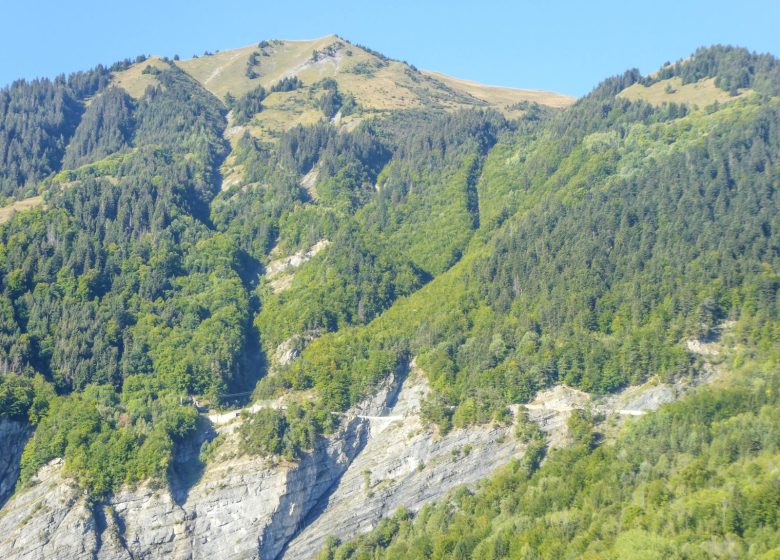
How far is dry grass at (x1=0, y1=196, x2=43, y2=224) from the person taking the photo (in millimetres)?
178575

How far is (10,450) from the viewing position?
415ft

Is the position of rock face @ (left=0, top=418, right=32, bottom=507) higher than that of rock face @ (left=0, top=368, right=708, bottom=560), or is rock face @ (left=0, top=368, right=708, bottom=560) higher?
rock face @ (left=0, top=418, right=32, bottom=507)

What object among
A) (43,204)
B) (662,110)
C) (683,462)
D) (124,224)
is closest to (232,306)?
(124,224)

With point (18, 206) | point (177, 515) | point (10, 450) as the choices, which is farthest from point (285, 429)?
point (18, 206)

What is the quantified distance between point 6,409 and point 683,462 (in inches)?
3255

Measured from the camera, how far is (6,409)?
127312mm

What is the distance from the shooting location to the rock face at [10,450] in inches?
4909

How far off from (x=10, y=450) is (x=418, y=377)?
5333 cm

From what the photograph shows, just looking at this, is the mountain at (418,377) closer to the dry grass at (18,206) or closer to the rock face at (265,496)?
the rock face at (265,496)

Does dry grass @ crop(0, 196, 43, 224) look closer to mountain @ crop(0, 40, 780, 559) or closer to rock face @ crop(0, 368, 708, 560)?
mountain @ crop(0, 40, 780, 559)

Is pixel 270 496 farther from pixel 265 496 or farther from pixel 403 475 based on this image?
pixel 403 475

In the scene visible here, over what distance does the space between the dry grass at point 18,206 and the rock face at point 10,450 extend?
58.3 meters

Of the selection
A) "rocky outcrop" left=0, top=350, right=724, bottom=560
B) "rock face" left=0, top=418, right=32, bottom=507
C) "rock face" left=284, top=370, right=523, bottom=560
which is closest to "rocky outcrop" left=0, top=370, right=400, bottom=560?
"rocky outcrop" left=0, top=350, right=724, bottom=560

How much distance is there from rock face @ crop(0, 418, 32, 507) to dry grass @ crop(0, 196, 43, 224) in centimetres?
5828
